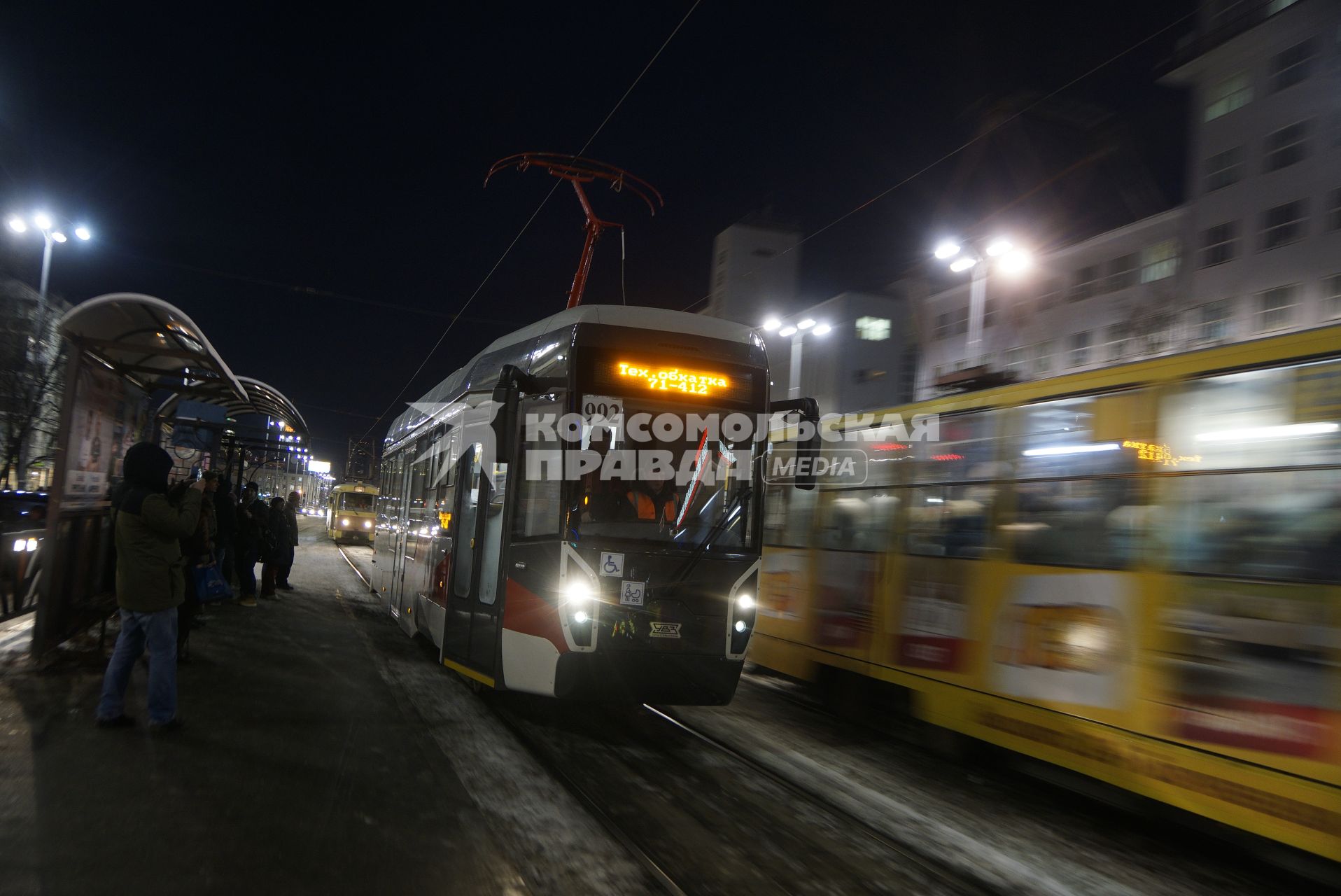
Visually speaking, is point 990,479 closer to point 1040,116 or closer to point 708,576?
point 708,576

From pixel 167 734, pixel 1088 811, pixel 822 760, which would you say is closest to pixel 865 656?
pixel 822 760

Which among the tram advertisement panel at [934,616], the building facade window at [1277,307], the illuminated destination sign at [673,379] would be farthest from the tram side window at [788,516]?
the building facade window at [1277,307]

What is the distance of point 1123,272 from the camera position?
34781mm

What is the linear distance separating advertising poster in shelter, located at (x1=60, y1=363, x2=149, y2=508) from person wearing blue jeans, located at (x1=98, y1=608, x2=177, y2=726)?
261 centimetres

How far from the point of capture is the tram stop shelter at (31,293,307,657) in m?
8.05

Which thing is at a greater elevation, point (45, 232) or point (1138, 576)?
point (45, 232)

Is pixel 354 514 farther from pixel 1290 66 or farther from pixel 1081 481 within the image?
pixel 1290 66

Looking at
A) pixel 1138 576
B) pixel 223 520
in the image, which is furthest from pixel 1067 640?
pixel 223 520

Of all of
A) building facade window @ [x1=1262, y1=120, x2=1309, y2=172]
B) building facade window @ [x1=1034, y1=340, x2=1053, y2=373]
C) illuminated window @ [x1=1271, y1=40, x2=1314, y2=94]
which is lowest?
building facade window @ [x1=1034, y1=340, x2=1053, y2=373]

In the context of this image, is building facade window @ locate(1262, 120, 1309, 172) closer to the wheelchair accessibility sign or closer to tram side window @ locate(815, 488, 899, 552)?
tram side window @ locate(815, 488, 899, 552)

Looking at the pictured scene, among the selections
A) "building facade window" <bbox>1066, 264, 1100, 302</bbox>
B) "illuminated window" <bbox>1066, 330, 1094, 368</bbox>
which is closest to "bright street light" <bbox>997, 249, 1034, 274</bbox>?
"building facade window" <bbox>1066, 264, 1100, 302</bbox>

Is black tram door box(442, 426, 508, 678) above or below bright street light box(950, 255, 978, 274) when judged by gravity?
below

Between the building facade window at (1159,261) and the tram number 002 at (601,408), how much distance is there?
3101 cm

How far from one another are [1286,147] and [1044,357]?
1292cm
